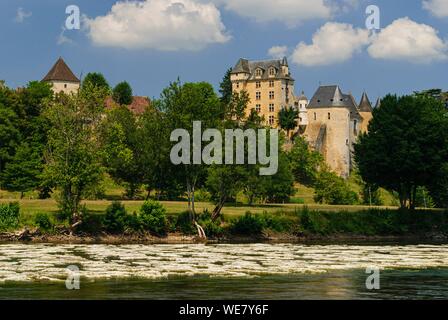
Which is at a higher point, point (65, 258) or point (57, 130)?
point (57, 130)

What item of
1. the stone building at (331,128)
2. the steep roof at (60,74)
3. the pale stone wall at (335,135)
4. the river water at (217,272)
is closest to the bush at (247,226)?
the river water at (217,272)

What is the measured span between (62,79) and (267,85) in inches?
1690

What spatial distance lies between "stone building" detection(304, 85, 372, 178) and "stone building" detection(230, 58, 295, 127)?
324 inches

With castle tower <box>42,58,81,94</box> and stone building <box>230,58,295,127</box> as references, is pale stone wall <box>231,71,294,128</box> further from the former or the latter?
castle tower <box>42,58,81,94</box>

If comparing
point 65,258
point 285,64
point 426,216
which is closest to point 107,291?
point 65,258

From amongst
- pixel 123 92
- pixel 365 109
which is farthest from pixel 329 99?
pixel 123 92

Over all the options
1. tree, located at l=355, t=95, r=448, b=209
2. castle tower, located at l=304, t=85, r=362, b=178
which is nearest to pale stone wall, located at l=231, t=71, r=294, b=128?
castle tower, located at l=304, t=85, r=362, b=178

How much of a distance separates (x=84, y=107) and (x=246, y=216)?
673 inches

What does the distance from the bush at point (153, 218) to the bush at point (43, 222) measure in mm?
7408

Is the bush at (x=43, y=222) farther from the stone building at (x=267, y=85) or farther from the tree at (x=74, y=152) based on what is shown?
the stone building at (x=267, y=85)

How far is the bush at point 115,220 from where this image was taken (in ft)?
195
